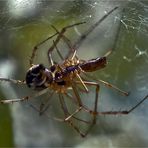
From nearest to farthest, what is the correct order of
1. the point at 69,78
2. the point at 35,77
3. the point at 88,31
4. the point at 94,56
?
the point at 35,77
the point at 69,78
the point at 88,31
the point at 94,56

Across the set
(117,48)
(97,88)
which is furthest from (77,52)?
(97,88)

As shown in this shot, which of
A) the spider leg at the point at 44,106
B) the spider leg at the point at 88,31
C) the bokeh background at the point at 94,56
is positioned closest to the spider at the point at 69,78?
the spider leg at the point at 88,31

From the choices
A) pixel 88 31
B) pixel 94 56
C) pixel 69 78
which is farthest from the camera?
pixel 94 56

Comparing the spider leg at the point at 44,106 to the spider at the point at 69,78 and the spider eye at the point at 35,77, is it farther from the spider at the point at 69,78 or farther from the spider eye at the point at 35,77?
the spider eye at the point at 35,77

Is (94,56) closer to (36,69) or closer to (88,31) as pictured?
(88,31)

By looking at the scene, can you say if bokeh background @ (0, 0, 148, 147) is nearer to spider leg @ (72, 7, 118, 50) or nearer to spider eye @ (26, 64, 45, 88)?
spider leg @ (72, 7, 118, 50)

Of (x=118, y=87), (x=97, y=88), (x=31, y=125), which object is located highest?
(x=97, y=88)

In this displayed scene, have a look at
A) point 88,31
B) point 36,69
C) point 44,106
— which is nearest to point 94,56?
point 88,31

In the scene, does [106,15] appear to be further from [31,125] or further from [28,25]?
[31,125]
